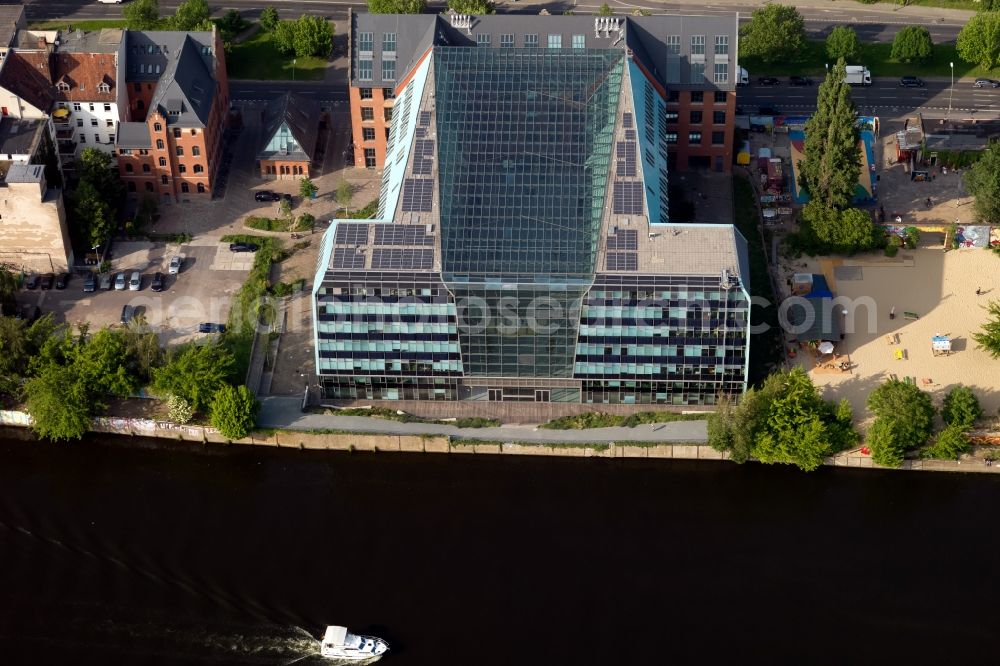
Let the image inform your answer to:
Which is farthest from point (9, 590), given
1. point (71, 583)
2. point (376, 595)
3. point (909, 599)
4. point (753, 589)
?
point (909, 599)

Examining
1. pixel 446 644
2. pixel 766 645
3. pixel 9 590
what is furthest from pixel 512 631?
pixel 9 590

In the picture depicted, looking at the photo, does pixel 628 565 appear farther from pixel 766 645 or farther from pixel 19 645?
pixel 19 645

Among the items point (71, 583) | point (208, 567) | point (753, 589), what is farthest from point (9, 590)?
point (753, 589)

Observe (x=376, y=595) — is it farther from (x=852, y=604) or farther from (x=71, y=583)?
(x=852, y=604)

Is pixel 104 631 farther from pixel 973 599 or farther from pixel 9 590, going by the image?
pixel 973 599
